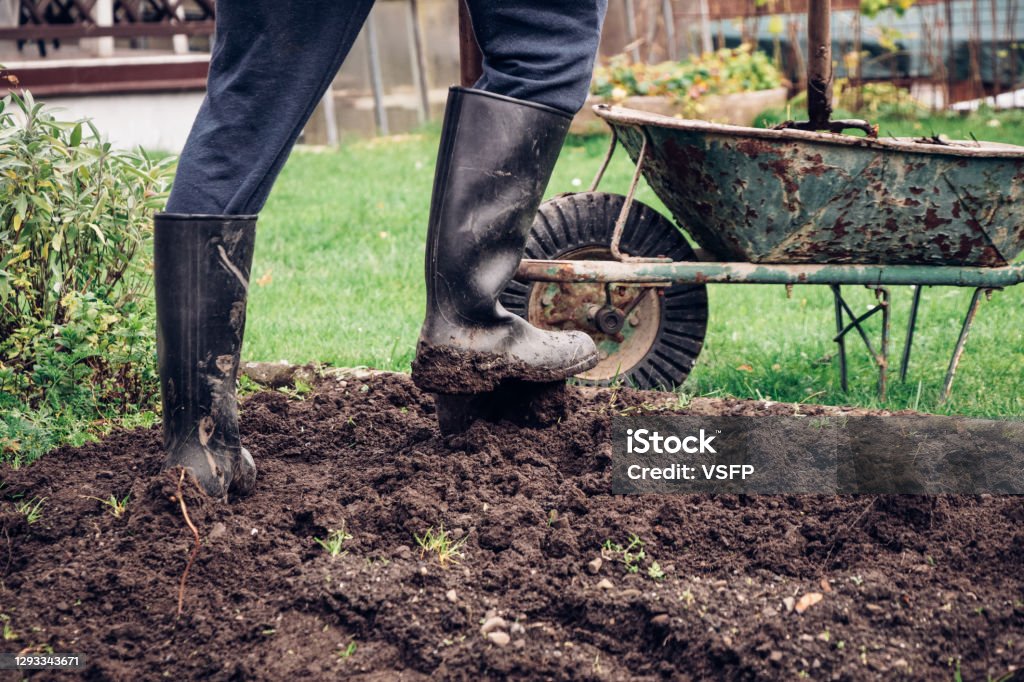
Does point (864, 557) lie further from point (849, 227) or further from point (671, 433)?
point (849, 227)

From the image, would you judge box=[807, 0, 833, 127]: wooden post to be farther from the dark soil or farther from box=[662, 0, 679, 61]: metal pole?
box=[662, 0, 679, 61]: metal pole

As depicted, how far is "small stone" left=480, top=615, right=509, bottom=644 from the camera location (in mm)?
1709

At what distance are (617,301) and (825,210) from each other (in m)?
0.67

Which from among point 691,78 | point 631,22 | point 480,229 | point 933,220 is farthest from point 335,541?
point 631,22

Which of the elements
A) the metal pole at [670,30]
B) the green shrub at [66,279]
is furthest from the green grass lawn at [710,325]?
the metal pole at [670,30]

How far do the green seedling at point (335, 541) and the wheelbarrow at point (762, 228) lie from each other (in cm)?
110

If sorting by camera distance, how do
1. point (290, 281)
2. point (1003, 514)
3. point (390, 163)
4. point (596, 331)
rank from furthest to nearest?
point (390, 163) → point (290, 281) → point (596, 331) → point (1003, 514)

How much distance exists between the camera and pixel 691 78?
890 cm

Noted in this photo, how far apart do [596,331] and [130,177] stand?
1380 mm

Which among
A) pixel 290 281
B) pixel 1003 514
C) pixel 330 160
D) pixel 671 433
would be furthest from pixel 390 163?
pixel 1003 514

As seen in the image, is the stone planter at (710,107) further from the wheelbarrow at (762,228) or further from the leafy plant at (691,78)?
the wheelbarrow at (762,228)

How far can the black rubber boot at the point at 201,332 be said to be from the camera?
201 cm

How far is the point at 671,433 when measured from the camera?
2400 millimetres

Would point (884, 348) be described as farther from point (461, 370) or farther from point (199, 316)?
point (199, 316)
